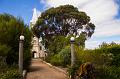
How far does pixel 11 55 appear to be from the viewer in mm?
24141

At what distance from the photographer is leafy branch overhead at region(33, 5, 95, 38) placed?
52191mm

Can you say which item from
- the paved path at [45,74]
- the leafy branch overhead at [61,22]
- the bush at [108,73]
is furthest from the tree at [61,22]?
the bush at [108,73]

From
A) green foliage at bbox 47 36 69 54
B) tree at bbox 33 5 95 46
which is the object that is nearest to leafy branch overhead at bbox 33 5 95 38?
tree at bbox 33 5 95 46

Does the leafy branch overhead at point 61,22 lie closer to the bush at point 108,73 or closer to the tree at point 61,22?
the tree at point 61,22

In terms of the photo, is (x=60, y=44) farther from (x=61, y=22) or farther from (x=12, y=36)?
(x=12, y=36)

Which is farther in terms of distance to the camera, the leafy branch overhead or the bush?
the leafy branch overhead

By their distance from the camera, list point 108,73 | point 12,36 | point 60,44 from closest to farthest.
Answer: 1. point 108,73
2. point 12,36
3. point 60,44

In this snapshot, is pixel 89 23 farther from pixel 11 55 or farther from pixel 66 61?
pixel 11 55

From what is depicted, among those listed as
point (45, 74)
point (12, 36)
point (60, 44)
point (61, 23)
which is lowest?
point (45, 74)

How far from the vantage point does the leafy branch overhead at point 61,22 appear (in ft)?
171

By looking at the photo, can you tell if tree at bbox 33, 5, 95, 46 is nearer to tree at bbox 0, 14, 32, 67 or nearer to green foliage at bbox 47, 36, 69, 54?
green foliage at bbox 47, 36, 69, 54

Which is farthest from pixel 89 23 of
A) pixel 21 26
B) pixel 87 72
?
pixel 87 72

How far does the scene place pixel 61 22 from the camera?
52.3 meters

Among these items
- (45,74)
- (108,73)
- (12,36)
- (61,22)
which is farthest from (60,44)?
(108,73)
